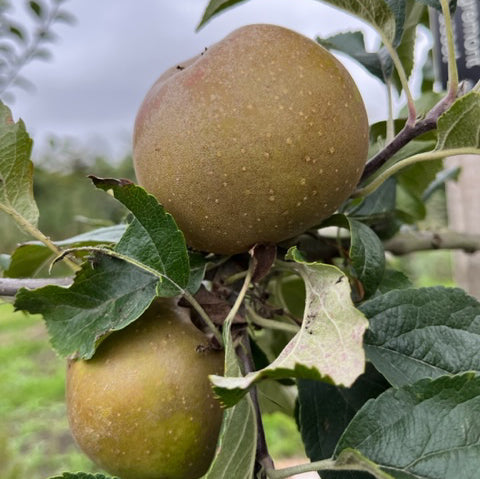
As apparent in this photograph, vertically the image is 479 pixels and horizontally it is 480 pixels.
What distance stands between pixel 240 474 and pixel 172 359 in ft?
0.28

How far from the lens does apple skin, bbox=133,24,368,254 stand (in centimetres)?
37

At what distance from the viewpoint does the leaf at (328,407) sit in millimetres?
428

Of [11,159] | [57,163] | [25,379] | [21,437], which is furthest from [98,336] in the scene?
[57,163]

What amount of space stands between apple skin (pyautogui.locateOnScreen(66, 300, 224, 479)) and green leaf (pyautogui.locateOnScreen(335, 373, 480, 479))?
4.1 inches

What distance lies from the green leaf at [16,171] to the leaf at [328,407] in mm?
239

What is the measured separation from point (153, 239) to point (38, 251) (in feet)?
0.66

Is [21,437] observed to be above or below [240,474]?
below

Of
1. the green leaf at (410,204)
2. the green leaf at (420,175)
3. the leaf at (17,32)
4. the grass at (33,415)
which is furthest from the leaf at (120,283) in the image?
the grass at (33,415)

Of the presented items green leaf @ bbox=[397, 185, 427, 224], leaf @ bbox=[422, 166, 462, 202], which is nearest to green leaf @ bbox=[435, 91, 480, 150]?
green leaf @ bbox=[397, 185, 427, 224]

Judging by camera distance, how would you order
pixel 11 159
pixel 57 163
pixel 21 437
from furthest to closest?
pixel 57 163, pixel 21 437, pixel 11 159

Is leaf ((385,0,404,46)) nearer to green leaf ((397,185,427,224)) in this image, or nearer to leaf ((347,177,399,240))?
leaf ((347,177,399,240))

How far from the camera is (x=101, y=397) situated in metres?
0.40

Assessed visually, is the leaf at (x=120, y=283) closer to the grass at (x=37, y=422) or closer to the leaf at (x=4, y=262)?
the leaf at (x=4, y=262)

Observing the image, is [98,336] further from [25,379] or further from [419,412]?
[25,379]
